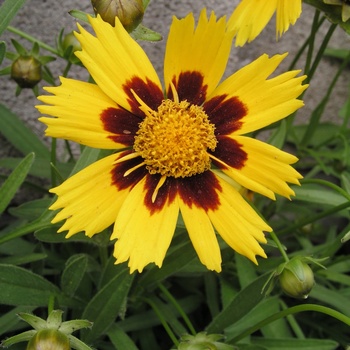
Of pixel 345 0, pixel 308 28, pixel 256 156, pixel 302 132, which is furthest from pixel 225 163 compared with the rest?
pixel 308 28

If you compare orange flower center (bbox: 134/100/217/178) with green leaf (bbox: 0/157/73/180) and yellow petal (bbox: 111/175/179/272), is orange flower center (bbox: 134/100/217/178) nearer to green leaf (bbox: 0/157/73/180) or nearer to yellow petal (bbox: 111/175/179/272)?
yellow petal (bbox: 111/175/179/272)

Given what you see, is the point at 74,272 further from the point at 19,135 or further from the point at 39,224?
the point at 19,135

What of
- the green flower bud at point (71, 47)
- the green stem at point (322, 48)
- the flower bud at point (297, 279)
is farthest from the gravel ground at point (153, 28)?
the flower bud at point (297, 279)

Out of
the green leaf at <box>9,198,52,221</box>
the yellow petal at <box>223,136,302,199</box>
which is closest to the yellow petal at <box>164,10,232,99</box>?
the yellow petal at <box>223,136,302,199</box>

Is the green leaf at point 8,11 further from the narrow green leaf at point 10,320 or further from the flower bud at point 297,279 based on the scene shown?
the flower bud at point 297,279

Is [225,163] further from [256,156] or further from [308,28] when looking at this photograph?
[308,28]

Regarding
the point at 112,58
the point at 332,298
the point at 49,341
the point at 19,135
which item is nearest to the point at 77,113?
the point at 112,58

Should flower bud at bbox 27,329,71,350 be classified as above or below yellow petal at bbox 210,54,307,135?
below
